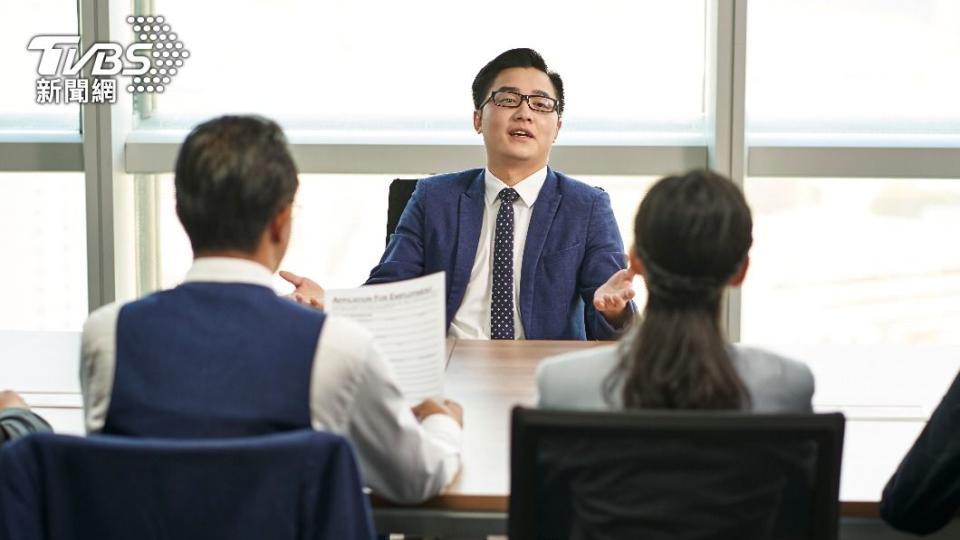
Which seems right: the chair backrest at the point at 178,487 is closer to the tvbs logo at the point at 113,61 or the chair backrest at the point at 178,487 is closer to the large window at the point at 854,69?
the tvbs logo at the point at 113,61

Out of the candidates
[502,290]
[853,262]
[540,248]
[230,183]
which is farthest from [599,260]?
[853,262]

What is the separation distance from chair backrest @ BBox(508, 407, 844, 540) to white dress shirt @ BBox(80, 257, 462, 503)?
0.24m

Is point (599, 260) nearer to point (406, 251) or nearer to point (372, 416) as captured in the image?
point (406, 251)

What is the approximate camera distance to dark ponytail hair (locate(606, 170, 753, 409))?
4.97ft

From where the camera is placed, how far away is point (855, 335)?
4.71 metres

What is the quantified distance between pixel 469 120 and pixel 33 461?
3305 millimetres

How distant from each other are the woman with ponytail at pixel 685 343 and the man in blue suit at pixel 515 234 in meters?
1.43

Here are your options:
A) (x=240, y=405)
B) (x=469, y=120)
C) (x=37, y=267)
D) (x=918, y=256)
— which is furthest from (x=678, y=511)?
(x=37, y=267)

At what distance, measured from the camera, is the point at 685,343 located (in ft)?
5.04

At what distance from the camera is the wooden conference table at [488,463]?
5.66 ft

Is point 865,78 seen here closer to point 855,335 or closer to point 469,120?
point 855,335

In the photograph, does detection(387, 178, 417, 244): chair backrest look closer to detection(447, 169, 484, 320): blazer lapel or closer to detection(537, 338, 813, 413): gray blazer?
detection(447, 169, 484, 320): blazer lapel

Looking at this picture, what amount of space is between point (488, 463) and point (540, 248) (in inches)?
52.0

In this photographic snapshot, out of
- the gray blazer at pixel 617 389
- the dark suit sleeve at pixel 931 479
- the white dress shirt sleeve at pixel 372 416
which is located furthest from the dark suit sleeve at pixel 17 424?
the dark suit sleeve at pixel 931 479
